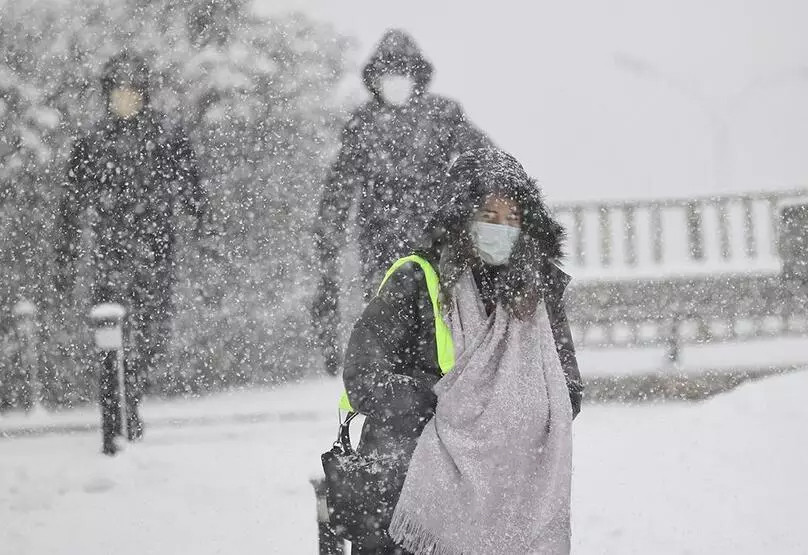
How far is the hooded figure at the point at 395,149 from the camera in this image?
14.7ft

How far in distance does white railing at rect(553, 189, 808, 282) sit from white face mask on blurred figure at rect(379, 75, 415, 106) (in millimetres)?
3764

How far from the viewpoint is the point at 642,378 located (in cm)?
704

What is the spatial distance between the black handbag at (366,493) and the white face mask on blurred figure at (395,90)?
102 inches

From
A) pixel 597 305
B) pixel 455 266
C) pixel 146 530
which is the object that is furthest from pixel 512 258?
pixel 597 305

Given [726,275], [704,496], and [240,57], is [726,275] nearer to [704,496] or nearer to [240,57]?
[704,496]

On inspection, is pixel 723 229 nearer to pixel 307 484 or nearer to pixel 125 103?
pixel 307 484

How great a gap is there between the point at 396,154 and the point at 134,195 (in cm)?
243

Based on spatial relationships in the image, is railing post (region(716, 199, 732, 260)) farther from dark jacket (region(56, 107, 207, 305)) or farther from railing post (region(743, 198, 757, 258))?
dark jacket (region(56, 107, 207, 305))

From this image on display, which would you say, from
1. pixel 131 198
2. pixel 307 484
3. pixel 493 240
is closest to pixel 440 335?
pixel 493 240

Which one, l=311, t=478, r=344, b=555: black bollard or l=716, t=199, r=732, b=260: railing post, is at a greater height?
l=716, t=199, r=732, b=260: railing post

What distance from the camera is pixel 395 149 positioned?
14.9 feet

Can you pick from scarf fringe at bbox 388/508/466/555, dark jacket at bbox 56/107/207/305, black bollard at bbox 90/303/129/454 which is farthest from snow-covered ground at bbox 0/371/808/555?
scarf fringe at bbox 388/508/466/555

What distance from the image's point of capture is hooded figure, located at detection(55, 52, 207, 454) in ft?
20.1

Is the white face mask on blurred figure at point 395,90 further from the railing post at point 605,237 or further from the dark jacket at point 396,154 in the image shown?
the railing post at point 605,237
